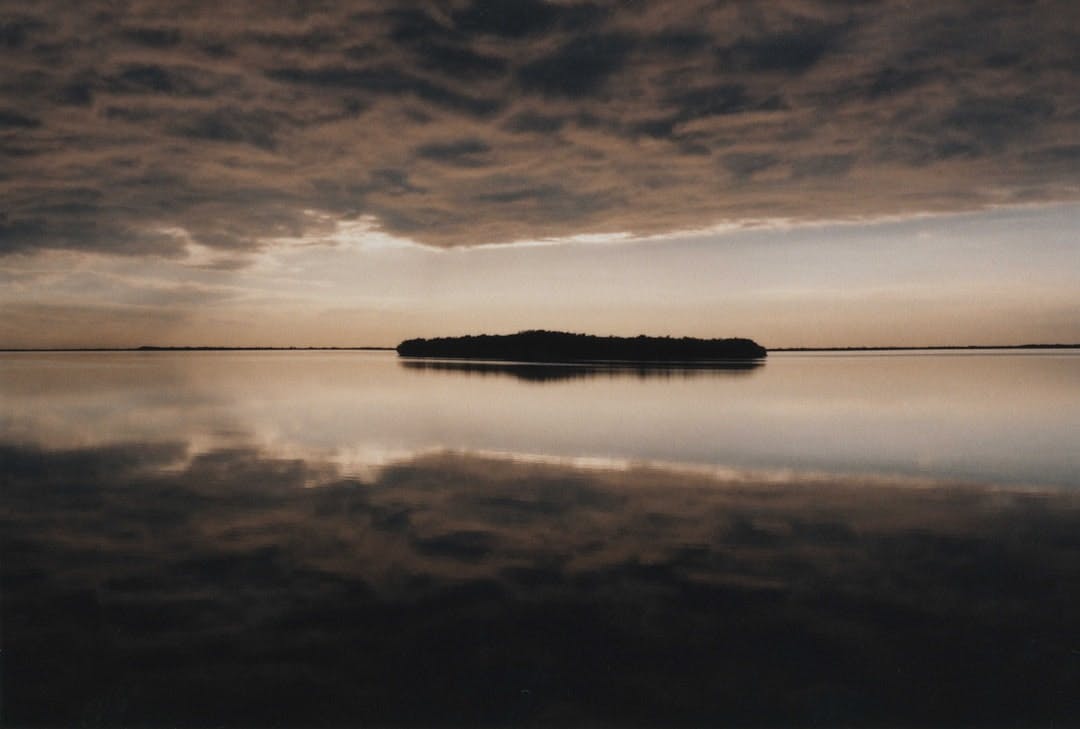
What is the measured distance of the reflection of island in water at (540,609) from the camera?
6.49 metres

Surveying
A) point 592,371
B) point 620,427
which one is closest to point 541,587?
point 620,427

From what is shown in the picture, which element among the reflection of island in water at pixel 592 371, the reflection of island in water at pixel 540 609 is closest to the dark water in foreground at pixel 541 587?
the reflection of island in water at pixel 540 609

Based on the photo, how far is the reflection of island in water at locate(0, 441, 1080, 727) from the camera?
6.49 meters

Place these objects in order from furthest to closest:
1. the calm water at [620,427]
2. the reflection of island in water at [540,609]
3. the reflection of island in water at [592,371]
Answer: the reflection of island in water at [592,371]
the calm water at [620,427]
the reflection of island in water at [540,609]

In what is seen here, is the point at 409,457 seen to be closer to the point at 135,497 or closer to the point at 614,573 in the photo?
the point at 135,497

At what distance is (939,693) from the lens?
21.7 ft

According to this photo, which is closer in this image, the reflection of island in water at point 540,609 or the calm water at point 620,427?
the reflection of island in water at point 540,609

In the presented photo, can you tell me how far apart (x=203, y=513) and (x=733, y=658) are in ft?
34.9

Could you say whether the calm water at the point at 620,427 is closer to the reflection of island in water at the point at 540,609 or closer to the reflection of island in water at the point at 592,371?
the reflection of island in water at the point at 540,609

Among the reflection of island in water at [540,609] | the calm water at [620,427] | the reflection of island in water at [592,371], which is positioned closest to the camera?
the reflection of island in water at [540,609]

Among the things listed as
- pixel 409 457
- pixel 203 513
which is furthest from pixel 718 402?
pixel 203 513

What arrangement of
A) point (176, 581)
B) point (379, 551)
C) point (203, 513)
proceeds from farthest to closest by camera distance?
point (203, 513)
point (379, 551)
point (176, 581)

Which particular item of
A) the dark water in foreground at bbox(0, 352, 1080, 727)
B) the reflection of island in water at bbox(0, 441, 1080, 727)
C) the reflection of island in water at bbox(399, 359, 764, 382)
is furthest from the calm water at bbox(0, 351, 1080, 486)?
the reflection of island in water at bbox(399, 359, 764, 382)

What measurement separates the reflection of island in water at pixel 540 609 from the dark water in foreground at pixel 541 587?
4 cm
